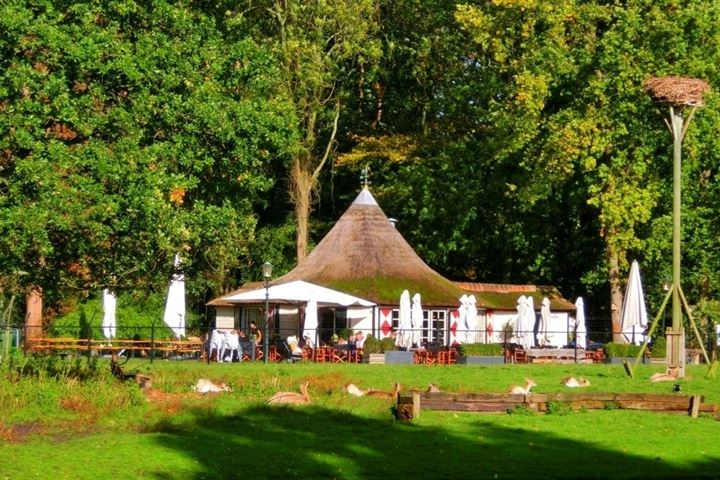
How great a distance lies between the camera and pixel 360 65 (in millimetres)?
62562

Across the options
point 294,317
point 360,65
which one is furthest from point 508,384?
point 360,65

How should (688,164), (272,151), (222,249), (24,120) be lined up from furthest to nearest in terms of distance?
1. (688,164)
2. (272,151)
3. (222,249)
4. (24,120)

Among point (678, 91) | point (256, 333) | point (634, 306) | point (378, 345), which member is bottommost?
point (378, 345)

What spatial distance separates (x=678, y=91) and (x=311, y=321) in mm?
15092

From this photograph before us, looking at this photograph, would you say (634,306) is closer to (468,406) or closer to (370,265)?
(370,265)

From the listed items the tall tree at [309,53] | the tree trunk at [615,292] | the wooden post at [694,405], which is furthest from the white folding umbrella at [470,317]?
the wooden post at [694,405]

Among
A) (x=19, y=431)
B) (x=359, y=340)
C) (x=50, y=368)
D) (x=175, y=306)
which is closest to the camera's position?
(x=19, y=431)

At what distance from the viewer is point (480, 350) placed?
1699 inches

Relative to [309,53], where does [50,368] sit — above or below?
below

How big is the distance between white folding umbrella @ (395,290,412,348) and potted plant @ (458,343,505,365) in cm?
273

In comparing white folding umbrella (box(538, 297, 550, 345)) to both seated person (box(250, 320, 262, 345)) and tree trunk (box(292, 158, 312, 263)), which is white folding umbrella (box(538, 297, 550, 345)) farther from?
tree trunk (box(292, 158, 312, 263))

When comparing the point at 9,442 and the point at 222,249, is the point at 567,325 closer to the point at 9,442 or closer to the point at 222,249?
the point at 222,249

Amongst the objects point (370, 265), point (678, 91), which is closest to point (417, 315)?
point (370, 265)

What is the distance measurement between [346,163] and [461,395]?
35339mm
